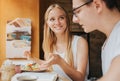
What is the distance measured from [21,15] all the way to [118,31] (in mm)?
1972

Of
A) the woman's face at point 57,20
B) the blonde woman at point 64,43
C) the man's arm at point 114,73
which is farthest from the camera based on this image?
the woman's face at point 57,20

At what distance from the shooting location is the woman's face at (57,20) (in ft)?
6.84

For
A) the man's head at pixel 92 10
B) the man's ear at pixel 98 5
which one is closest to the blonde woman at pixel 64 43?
the man's head at pixel 92 10

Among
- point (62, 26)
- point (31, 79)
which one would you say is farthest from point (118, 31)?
point (62, 26)

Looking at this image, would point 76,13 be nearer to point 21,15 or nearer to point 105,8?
point 105,8

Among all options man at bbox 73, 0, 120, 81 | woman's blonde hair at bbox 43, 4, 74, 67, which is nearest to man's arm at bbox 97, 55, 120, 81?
man at bbox 73, 0, 120, 81

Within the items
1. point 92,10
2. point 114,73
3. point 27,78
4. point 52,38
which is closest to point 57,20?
point 52,38

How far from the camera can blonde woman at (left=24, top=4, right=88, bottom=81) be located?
1.98 meters

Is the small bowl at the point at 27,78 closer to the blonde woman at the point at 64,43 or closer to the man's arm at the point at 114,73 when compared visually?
the blonde woman at the point at 64,43

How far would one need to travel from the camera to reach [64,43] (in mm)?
2186

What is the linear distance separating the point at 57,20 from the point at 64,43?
223 mm

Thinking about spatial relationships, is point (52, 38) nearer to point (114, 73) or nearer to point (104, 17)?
point (104, 17)

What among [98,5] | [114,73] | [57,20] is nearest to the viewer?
[114,73]

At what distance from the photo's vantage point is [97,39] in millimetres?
3793
